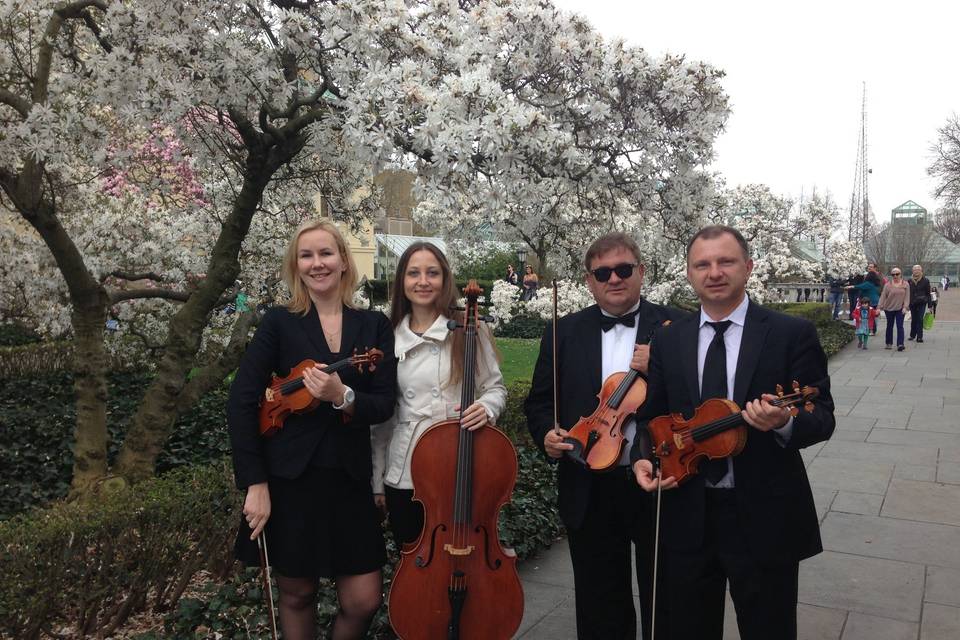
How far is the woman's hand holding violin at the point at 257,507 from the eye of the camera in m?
2.56

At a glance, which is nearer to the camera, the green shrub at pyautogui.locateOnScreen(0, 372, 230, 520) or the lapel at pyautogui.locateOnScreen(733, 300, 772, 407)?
the lapel at pyautogui.locateOnScreen(733, 300, 772, 407)

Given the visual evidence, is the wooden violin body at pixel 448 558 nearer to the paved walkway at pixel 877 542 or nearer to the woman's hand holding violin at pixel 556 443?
the woman's hand holding violin at pixel 556 443

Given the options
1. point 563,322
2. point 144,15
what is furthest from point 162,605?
point 144,15

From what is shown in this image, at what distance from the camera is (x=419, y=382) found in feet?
9.65

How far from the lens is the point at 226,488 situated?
3.77 meters

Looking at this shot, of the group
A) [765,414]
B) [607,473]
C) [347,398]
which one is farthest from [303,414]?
[765,414]

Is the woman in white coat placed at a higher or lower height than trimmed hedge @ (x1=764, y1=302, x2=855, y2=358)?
higher

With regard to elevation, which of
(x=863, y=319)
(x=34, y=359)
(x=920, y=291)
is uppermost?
(x=920, y=291)

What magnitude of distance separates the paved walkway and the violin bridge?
1.16 meters

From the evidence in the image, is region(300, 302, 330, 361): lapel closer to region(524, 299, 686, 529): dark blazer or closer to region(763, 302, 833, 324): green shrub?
region(524, 299, 686, 529): dark blazer

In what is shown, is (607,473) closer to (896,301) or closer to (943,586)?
(943,586)

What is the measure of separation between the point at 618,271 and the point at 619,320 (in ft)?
0.66

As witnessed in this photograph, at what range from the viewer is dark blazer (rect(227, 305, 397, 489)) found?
2574mm

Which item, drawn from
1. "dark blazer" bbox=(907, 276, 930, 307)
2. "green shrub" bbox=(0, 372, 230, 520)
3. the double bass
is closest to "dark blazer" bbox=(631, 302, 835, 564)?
the double bass
